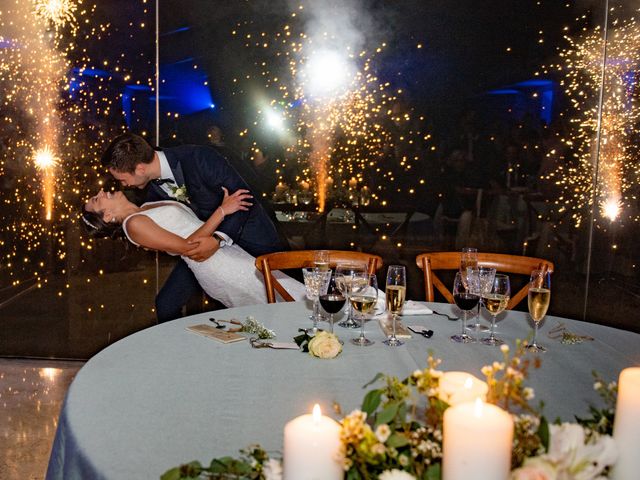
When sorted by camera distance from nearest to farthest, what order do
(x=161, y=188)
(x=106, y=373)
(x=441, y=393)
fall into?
(x=441, y=393) < (x=106, y=373) < (x=161, y=188)

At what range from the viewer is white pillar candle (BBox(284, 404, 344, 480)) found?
27.1 inches

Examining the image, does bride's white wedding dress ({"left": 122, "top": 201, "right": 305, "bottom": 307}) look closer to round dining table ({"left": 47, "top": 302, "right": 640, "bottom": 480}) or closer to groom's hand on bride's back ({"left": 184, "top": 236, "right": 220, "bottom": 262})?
groom's hand on bride's back ({"left": 184, "top": 236, "right": 220, "bottom": 262})

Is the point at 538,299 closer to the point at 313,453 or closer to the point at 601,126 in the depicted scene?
the point at 313,453

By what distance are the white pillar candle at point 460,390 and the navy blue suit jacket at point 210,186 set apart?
107 inches

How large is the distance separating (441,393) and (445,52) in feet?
10.2

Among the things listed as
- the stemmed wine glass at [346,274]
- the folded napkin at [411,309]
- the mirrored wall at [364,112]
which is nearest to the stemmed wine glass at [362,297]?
the stemmed wine glass at [346,274]

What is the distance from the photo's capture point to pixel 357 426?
68 centimetres

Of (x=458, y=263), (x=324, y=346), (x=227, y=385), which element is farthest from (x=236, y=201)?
(x=227, y=385)

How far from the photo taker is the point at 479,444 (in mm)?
642

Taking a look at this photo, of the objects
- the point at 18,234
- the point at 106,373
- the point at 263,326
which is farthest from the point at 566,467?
the point at 18,234

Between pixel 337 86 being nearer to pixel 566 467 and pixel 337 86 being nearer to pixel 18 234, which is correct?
pixel 18 234

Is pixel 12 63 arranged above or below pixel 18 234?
above

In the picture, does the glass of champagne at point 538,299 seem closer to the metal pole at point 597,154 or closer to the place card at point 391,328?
the place card at point 391,328

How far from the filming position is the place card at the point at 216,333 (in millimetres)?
1485
